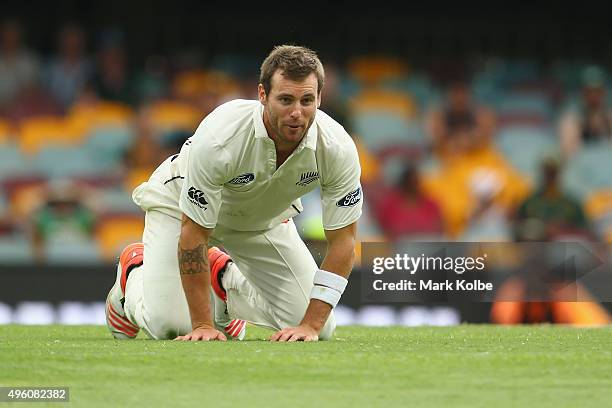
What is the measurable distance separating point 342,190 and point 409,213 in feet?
22.7

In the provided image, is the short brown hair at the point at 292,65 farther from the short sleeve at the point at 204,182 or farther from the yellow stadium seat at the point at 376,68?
the yellow stadium seat at the point at 376,68

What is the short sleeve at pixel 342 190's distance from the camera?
5832 millimetres

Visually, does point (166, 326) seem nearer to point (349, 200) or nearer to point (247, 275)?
point (247, 275)

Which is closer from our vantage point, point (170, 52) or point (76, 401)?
point (76, 401)

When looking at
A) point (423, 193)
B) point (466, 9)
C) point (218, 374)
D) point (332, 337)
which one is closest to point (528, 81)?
point (466, 9)

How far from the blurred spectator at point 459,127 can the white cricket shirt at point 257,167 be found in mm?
8333

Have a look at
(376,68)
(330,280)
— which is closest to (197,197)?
(330,280)

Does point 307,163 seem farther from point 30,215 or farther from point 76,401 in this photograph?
point 30,215

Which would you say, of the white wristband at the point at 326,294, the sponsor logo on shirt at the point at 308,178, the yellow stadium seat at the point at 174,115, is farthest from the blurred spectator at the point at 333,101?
the white wristband at the point at 326,294

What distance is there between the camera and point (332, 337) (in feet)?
21.9

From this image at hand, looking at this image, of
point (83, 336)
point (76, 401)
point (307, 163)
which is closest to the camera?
point (76, 401)

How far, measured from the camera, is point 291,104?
218 inches

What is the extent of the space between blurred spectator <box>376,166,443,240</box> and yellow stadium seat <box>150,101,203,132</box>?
2593 millimetres

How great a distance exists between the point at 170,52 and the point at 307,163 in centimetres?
953
